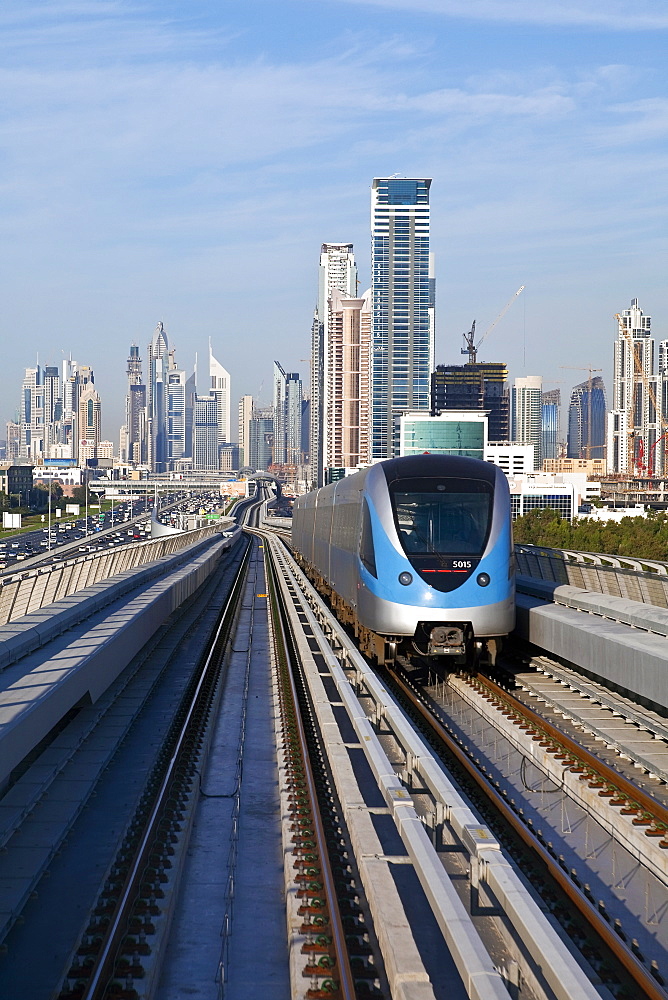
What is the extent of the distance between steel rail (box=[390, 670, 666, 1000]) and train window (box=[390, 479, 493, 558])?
2.89 m

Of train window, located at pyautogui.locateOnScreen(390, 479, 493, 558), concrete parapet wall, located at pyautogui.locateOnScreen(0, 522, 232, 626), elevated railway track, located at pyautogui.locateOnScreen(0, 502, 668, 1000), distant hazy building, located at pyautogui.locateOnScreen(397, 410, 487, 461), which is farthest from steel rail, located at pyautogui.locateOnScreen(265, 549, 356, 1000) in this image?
distant hazy building, located at pyautogui.locateOnScreen(397, 410, 487, 461)

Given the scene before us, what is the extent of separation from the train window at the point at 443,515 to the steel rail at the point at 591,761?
2.05 m

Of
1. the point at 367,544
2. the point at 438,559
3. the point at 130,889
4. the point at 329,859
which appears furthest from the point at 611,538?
the point at 130,889

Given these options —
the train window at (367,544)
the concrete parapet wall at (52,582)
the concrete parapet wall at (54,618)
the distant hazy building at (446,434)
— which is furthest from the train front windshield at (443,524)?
the distant hazy building at (446,434)

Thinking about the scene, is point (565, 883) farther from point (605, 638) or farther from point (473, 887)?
point (605, 638)

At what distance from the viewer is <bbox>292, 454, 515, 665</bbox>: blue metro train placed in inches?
562

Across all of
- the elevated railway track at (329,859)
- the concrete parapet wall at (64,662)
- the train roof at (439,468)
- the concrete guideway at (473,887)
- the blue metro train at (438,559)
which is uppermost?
the train roof at (439,468)

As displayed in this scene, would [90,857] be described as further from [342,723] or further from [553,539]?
[553,539]

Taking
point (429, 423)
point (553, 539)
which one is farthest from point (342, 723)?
point (429, 423)

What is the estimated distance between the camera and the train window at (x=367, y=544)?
15297mm

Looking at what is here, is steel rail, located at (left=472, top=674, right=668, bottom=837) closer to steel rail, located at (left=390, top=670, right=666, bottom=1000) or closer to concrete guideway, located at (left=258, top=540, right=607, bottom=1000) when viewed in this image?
steel rail, located at (left=390, top=670, right=666, bottom=1000)

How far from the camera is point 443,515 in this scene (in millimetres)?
14719

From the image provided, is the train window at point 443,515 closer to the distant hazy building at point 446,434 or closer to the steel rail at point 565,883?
the steel rail at point 565,883

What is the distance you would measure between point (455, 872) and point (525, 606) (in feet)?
31.4
